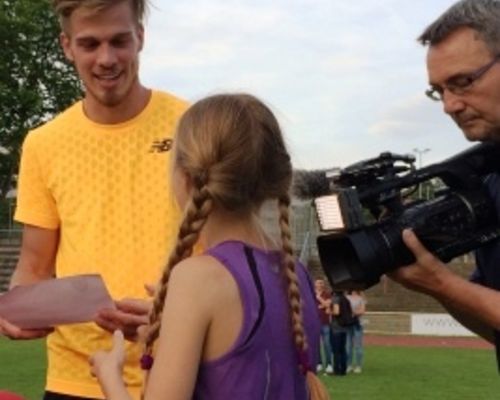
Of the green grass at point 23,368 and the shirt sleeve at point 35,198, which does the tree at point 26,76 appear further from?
the shirt sleeve at point 35,198

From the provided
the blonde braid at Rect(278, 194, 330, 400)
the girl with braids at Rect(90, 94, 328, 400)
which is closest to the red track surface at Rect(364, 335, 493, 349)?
the blonde braid at Rect(278, 194, 330, 400)

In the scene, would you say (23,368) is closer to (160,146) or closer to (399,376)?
(399,376)

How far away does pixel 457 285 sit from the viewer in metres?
3.12

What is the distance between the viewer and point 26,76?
4981cm

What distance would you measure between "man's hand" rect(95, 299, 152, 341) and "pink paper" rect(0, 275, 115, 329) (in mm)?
24

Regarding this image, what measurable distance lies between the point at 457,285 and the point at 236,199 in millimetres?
717

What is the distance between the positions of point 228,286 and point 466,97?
96 centimetres

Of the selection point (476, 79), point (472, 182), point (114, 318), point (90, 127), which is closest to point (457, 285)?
point (472, 182)

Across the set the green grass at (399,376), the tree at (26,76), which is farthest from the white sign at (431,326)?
the tree at (26,76)

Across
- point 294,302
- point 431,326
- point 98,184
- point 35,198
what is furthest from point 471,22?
point 431,326

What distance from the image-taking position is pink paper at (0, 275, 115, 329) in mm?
3152

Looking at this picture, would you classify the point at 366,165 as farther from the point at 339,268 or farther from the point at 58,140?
the point at 58,140

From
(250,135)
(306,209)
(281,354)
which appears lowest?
(281,354)

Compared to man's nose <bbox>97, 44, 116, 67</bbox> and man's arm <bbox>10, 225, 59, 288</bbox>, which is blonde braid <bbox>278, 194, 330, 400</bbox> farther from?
man's arm <bbox>10, 225, 59, 288</bbox>
